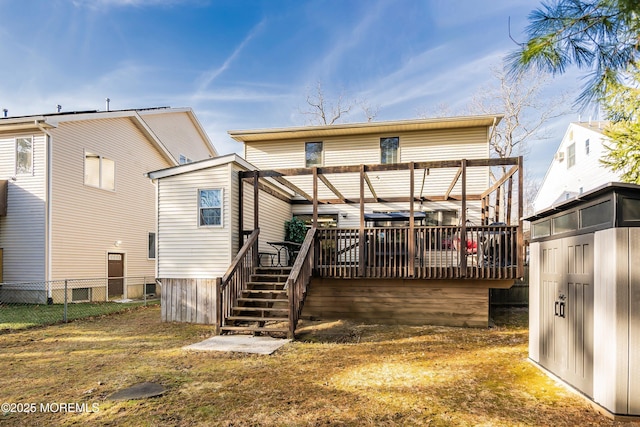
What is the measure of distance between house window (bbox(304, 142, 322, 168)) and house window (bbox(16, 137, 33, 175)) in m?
8.73

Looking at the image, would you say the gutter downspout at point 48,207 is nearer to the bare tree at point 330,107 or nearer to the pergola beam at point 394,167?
the pergola beam at point 394,167

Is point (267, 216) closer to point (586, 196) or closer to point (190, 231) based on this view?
point (190, 231)

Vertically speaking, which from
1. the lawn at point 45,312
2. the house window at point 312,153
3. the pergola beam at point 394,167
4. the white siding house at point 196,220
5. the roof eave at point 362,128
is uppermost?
the roof eave at point 362,128

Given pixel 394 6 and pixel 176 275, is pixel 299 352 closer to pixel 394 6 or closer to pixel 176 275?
pixel 176 275

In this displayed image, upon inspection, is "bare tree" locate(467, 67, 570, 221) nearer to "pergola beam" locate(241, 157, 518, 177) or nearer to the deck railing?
"pergola beam" locate(241, 157, 518, 177)

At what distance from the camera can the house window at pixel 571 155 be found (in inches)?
730

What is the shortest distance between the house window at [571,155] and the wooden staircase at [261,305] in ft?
56.3

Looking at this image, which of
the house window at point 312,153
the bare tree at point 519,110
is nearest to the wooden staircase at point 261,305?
the house window at point 312,153

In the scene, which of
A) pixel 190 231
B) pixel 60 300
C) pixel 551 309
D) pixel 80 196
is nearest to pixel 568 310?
pixel 551 309

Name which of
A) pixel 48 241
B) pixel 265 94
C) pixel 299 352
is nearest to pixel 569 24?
pixel 299 352

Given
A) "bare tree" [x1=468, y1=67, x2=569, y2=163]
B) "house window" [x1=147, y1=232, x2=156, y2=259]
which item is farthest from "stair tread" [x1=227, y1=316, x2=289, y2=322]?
"bare tree" [x1=468, y1=67, x2=569, y2=163]

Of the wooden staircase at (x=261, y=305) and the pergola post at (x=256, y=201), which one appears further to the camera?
the pergola post at (x=256, y=201)

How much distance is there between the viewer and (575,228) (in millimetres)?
4512

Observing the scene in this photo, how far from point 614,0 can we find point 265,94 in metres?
22.9
